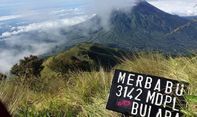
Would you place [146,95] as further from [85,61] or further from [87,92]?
[85,61]

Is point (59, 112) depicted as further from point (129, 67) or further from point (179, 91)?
point (179, 91)

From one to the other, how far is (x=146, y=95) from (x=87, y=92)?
183 cm

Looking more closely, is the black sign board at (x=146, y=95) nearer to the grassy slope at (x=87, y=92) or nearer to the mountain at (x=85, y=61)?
the grassy slope at (x=87, y=92)

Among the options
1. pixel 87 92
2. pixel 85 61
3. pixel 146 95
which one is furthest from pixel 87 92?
pixel 85 61

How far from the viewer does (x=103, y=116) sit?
689 cm

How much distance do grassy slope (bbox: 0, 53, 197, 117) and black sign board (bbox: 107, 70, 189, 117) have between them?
0.20 m

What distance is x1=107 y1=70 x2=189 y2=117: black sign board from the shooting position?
5.95 m

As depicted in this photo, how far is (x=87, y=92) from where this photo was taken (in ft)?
26.2

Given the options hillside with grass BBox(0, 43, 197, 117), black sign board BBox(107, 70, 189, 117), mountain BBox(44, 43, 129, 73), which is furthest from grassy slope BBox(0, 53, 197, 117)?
mountain BBox(44, 43, 129, 73)

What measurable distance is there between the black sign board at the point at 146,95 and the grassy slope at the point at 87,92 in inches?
7.7

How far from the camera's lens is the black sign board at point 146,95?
5945mm

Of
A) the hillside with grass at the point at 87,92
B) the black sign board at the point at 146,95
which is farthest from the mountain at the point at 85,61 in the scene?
the black sign board at the point at 146,95

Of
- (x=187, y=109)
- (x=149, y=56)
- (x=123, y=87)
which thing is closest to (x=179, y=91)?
(x=187, y=109)

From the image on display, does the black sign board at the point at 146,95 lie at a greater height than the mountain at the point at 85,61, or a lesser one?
greater
